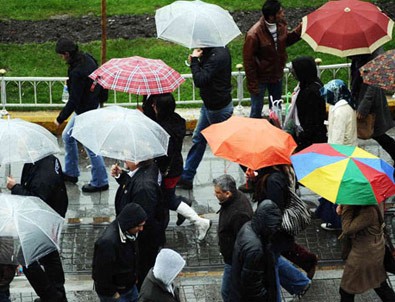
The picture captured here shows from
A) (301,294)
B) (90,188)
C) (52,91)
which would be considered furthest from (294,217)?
(52,91)

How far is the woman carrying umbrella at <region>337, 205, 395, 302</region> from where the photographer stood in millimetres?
9648

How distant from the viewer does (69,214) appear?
12305 millimetres

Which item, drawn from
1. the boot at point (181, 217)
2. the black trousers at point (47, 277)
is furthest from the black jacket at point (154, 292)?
the boot at point (181, 217)

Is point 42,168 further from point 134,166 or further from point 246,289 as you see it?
point 246,289

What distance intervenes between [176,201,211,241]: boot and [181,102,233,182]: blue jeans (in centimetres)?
138

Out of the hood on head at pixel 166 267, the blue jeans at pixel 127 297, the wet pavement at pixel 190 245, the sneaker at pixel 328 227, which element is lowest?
the wet pavement at pixel 190 245

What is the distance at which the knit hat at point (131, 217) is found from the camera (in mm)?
8969

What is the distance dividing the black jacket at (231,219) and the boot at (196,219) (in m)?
1.74

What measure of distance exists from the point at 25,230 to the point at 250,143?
2519 millimetres

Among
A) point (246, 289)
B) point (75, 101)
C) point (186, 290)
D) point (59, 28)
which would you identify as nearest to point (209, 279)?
point (186, 290)

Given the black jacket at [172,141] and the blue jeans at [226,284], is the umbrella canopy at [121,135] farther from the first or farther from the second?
the blue jeans at [226,284]

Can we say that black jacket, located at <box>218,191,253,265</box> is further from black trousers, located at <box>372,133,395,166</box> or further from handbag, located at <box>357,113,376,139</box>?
black trousers, located at <box>372,133,395,166</box>

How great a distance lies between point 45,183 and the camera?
32.8 feet

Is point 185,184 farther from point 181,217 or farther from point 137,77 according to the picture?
point 137,77
